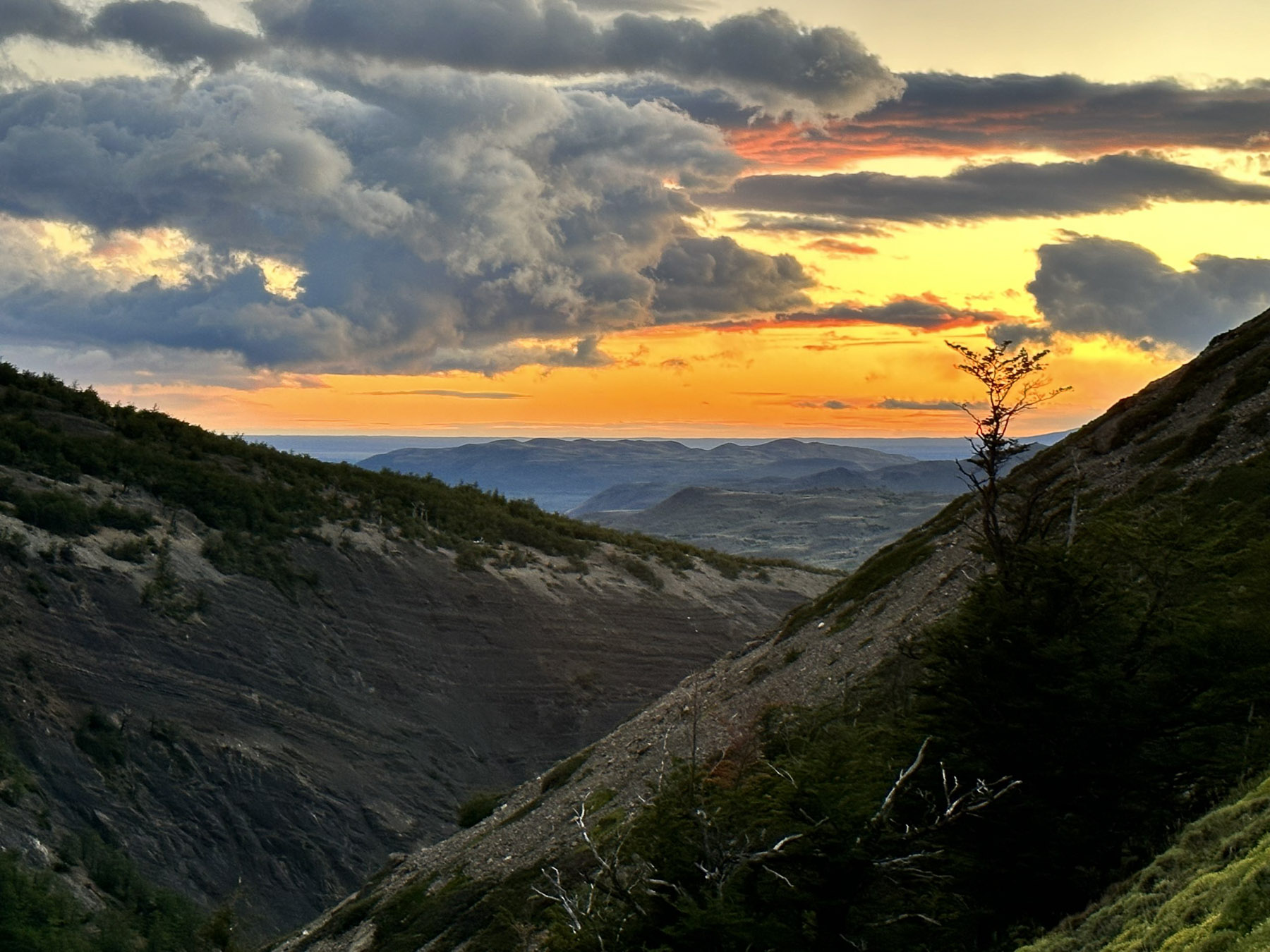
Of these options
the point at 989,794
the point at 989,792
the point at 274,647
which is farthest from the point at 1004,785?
the point at 274,647

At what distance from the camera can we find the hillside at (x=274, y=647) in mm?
41781

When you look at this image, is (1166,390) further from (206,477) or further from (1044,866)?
(206,477)

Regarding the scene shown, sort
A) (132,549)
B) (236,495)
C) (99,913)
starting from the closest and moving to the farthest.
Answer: (99,913), (132,549), (236,495)

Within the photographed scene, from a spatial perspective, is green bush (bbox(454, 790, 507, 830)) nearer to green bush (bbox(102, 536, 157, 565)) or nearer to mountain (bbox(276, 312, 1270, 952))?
mountain (bbox(276, 312, 1270, 952))

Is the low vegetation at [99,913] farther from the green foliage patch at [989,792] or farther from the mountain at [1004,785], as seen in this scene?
the green foliage patch at [989,792]

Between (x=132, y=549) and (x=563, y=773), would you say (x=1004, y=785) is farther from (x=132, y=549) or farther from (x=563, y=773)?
(x=132, y=549)

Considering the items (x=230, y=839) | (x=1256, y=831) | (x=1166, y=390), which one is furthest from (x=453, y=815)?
(x=1256, y=831)

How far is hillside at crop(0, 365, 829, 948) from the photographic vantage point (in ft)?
137

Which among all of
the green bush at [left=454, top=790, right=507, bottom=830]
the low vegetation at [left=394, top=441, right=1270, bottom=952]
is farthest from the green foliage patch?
the green bush at [left=454, top=790, right=507, bottom=830]

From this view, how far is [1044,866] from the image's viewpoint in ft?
56.9

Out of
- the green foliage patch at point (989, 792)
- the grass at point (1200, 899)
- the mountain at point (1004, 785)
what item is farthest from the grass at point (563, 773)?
the grass at point (1200, 899)

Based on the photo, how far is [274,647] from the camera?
54531mm

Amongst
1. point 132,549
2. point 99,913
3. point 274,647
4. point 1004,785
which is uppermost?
point 132,549

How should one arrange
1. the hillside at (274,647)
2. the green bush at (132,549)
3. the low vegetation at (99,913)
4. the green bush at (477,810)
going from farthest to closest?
the green bush at (132,549)
the green bush at (477,810)
the hillside at (274,647)
the low vegetation at (99,913)
